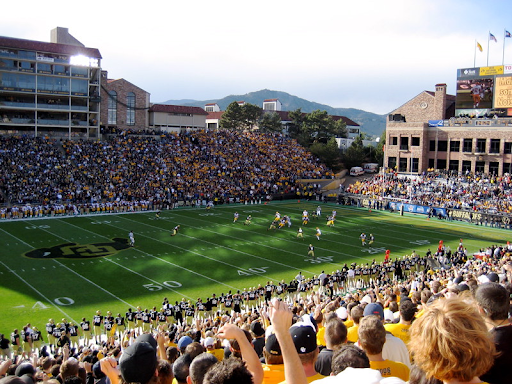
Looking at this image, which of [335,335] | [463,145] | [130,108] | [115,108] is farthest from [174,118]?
[335,335]

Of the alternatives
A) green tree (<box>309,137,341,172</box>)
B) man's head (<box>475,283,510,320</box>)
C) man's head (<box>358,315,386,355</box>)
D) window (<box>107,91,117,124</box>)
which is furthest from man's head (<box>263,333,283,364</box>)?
green tree (<box>309,137,341,172</box>)

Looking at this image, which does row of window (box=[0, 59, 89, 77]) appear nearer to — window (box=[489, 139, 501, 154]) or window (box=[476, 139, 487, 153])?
window (box=[476, 139, 487, 153])

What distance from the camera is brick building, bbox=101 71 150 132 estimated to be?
189 feet

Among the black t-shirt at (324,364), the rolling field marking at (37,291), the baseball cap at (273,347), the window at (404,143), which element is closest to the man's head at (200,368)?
the baseball cap at (273,347)

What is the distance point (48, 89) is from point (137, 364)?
171ft

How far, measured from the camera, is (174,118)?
66.2 m

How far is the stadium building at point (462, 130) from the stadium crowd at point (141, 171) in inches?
398

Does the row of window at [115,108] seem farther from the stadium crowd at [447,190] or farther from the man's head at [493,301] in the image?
the man's head at [493,301]

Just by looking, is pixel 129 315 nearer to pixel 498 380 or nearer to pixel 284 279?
pixel 284 279

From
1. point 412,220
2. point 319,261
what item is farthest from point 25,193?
point 412,220

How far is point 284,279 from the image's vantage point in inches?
851

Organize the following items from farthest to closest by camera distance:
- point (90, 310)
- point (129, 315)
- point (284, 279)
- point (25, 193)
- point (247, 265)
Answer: point (25, 193), point (247, 265), point (284, 279), point (90, 310), point (129, 315)

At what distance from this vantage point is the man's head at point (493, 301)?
4.29 meters

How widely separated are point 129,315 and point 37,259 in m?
10.8
